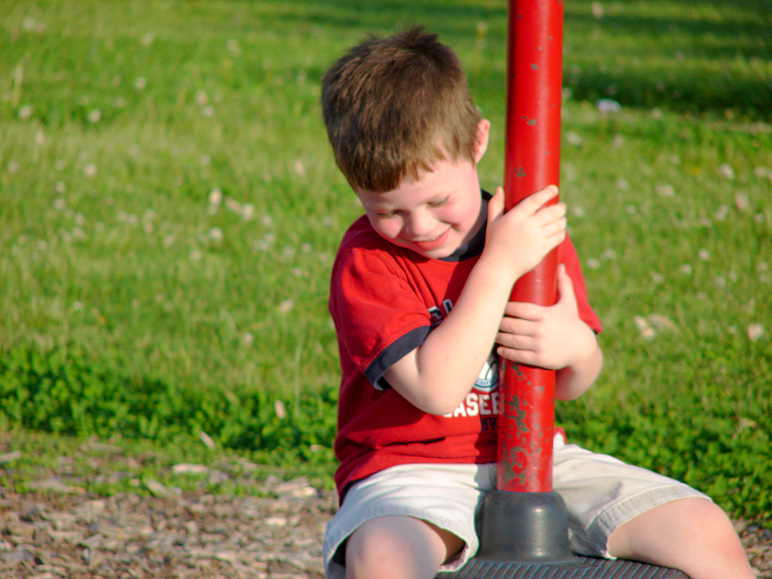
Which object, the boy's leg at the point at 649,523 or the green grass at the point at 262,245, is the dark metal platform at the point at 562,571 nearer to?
the boy's leg at the point at 649,523

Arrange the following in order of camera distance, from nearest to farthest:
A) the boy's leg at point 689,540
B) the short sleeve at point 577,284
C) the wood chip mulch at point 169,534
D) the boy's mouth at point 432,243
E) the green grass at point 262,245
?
the boy's leg at point 689,540 → the boy's mouth at point 432,243 → the short sleeve at point 577,284 → the wood chip mulch at point 169,534 → the green grass at point 262,245

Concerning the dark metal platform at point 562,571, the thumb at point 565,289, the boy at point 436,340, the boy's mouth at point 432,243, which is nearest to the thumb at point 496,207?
the boy at point 436,340

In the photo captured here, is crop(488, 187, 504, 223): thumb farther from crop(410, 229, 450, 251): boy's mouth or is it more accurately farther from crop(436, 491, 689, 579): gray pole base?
crop(436, 491, 689, 579): gray pole base

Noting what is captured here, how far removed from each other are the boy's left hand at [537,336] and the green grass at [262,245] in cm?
107

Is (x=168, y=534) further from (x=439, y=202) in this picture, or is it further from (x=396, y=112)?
(x=396, y=112)

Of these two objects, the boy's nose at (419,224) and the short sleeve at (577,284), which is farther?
the short sleeve at (577,284)

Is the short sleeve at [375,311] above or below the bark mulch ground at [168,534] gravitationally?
above

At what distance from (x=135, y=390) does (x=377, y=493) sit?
223 centimetres

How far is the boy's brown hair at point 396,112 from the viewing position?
1.91m

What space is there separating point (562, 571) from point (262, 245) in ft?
12.2

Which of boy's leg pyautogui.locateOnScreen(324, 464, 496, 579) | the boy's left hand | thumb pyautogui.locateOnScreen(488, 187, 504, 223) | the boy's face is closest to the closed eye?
the boy's face

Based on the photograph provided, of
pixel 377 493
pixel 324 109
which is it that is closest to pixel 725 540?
pixel 377 493

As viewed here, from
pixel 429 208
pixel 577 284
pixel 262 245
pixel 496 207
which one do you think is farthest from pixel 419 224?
pixel 262 245

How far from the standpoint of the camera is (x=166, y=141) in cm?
685
